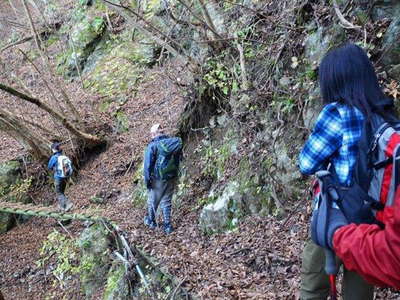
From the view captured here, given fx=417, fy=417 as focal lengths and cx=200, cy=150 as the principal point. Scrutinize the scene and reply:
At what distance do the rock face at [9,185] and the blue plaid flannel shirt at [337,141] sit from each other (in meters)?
11.7

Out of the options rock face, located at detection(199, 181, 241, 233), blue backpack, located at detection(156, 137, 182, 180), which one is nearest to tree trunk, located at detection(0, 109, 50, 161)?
blue backpack, located at detection(156, 137, 182, 180)

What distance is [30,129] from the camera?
11703mm

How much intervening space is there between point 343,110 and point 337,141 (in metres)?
0.16

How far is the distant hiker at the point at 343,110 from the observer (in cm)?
206

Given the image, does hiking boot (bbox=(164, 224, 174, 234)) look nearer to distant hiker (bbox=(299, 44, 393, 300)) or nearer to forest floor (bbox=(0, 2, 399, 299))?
forest floor (bbox=(0, 2, 399, 299))

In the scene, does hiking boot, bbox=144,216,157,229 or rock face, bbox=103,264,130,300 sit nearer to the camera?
rock face, bbox=103,264,130,300

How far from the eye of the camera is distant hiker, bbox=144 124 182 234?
6.83 meters

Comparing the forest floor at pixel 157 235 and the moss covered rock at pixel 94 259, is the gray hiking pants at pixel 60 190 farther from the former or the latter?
the moss covered rock at pixel 94 259

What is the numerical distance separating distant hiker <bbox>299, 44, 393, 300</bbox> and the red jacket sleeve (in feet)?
1.31

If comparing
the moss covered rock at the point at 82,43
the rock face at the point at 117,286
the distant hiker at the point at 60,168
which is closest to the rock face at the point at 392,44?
the rock face at the point at 117,286

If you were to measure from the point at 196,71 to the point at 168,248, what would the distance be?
3673mm

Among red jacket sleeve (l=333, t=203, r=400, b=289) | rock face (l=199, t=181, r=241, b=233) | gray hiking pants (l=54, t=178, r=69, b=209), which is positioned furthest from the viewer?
gray hiking pants (l=54, t=178, r=69, b=209)

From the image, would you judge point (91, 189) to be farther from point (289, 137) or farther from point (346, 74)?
point (346, 74)

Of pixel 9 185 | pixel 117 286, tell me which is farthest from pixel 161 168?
pixel 9 185
